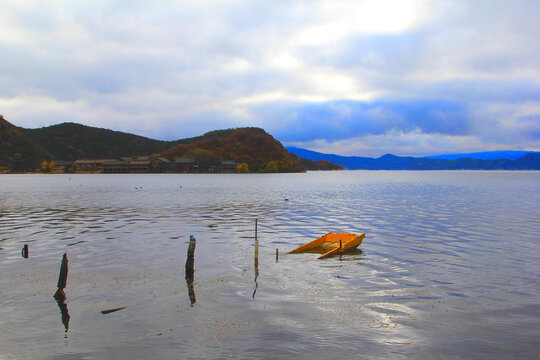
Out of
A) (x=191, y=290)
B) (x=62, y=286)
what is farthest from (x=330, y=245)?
(x=62, y=286)

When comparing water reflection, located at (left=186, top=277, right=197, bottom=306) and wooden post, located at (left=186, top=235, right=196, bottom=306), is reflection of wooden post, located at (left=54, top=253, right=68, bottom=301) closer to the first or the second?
water reflection, located at (left=186, top=277, right=197, bottom=306)

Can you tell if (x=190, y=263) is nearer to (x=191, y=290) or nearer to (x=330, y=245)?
(x=191, y=290)

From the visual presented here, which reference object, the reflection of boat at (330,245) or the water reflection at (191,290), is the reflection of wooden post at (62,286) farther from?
the reflection of boat at (330,245)

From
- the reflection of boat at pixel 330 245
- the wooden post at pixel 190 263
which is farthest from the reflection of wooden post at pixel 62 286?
the reflection of boat at pixel 330 245

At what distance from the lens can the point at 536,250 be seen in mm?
30172

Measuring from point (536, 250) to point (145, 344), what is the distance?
30.5m

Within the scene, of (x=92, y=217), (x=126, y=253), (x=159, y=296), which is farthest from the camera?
(x=92, y=217)

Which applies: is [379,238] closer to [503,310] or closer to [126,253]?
[503,310]

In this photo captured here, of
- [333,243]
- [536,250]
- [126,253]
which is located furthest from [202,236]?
[536,250]

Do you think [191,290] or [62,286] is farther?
[191,290]

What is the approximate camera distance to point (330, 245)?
98.8 feet

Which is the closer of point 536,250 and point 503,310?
point 503,310

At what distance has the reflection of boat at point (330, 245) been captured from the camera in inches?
1102

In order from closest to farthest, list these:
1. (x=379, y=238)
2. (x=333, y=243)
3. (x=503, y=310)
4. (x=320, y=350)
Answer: (x=320, y=350), (x=503, y=310), (x=333, y=243), (x=379, y=238)
